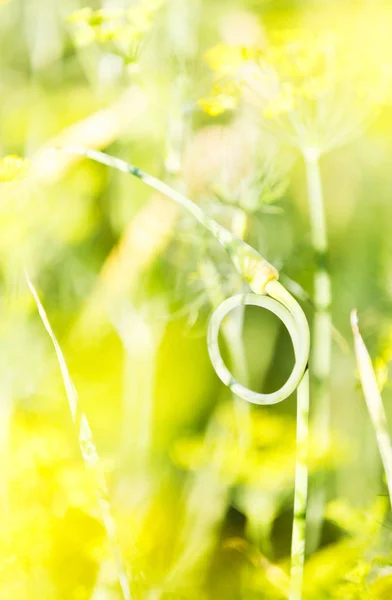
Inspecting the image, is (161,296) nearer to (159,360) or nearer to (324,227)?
(159,360)

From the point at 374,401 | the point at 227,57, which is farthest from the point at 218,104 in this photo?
the point at 374,401

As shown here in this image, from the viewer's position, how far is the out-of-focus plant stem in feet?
2.12

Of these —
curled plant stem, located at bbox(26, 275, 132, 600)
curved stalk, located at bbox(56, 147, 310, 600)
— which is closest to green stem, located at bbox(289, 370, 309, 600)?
curved stalk, located at bbox(56, 147, 310, 600)

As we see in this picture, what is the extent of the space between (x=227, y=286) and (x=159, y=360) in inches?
5.2

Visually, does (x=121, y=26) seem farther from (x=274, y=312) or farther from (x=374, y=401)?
(x=374, y=401)

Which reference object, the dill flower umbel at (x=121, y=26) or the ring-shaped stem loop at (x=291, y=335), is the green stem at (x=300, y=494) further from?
the dill flower umbel at (x=121, y=26)

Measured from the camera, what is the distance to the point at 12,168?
0.68 m

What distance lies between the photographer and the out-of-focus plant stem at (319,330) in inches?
25.4

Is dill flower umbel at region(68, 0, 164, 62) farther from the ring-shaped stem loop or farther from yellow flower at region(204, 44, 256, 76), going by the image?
the ring-shaped stem loop

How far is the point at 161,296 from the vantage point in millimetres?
695

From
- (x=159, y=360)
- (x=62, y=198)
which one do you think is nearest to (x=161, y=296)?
(x=159, y=360)

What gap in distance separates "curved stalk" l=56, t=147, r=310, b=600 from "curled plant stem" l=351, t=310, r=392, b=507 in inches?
3.2

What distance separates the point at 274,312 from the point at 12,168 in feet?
1.30

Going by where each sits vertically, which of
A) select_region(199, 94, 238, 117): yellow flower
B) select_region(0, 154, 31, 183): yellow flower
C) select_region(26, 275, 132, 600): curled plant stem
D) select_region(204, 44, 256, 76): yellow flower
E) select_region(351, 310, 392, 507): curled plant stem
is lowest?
select_region(26, 275, 132, 600): curled plant stem
